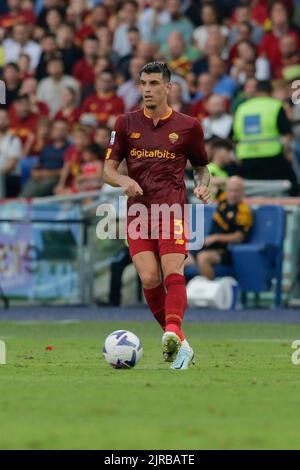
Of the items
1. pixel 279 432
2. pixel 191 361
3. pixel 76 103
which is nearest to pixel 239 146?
pixel 76 103

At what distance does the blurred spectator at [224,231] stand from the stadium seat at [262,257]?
12 centimetres

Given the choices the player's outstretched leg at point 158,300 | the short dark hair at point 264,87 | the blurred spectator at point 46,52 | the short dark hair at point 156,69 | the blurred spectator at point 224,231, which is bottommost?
the player's outstretched leg at point 158,300

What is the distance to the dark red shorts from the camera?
39.4ft

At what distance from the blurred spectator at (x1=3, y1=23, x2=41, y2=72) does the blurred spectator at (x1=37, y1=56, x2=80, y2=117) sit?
1034 mm

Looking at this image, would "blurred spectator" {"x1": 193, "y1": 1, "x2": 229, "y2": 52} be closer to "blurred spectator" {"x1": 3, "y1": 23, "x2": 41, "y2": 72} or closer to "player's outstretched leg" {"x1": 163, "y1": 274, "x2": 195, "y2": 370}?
"blurred spectator" {"x1": 3, "y1": 23, "x2": 41, "y2": 72}

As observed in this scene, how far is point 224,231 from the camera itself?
69.7 ft

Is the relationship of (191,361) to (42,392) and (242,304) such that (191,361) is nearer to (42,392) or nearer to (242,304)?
(42,392)

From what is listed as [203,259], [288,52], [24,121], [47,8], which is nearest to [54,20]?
[47,8]

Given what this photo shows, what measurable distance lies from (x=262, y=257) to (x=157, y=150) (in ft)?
29.7

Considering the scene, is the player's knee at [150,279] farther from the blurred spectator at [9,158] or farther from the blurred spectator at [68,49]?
the blurred spectator at [68,49]

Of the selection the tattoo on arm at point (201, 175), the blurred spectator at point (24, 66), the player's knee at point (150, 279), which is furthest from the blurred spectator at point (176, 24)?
the player's knee at point (150, 279)

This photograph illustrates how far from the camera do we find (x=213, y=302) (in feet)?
68.8

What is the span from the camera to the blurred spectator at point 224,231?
21125 mm

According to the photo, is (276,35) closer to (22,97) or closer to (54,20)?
(22,97)
